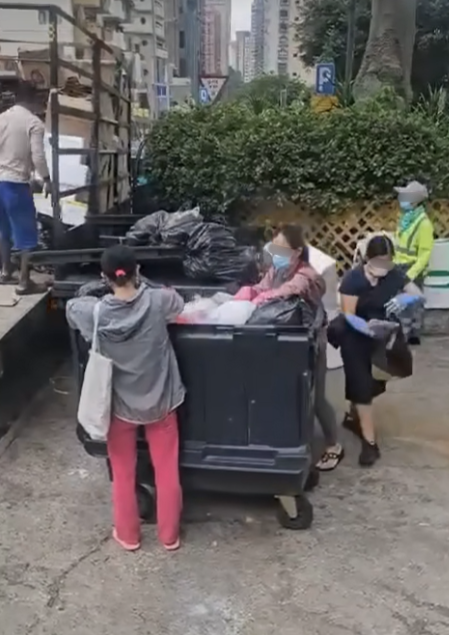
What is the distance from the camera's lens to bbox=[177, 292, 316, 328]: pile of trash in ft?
12.5

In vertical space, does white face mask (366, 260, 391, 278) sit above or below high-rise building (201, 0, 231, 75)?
below

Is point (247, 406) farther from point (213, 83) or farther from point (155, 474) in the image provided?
point (213, 83)

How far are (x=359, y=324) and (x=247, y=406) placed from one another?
1226mm

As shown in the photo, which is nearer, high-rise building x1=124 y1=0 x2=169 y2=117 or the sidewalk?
the sidewalk

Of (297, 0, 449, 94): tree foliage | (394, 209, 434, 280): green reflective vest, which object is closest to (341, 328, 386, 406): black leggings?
(394, 209, 434, 280): green reflective vest

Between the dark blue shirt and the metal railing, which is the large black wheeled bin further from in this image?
the metal railing

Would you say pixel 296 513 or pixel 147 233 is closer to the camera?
pixel 296 513

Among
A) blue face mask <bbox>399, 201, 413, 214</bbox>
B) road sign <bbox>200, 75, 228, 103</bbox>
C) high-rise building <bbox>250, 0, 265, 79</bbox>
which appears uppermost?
high-rise building <bbox>250, 0, 265, 79</bbox>

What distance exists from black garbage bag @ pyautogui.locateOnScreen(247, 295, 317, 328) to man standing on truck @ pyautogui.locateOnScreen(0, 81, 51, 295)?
9.00 ft

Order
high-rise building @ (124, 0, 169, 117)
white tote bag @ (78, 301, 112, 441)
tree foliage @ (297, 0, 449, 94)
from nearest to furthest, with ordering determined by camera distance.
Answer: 1. white tote bag @ (78, 301, 112, 441)
2. tree foliage @ (297, 0, 449, 94)
3. high-rise building @ (124, 0, 169, 117)

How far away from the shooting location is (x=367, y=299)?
475 centimetres

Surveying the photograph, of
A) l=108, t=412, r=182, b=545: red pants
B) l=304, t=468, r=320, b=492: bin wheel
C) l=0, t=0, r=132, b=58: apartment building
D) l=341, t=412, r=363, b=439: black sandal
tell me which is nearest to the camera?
l=108, t=412, r=182, b=545: red pants

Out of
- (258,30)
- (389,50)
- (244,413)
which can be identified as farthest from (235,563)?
(258,30)

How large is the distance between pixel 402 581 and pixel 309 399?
0.91 metres
